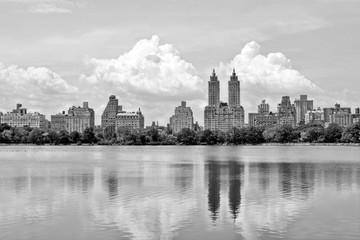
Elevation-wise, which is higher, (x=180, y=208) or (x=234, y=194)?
(x=234, y=194)

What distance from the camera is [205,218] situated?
91.1ft

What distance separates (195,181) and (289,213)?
58.9 feet

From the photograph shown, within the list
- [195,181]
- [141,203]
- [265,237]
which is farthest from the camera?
[195,181]

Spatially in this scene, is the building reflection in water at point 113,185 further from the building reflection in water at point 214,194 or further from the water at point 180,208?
the building reflection in water at point 214,194

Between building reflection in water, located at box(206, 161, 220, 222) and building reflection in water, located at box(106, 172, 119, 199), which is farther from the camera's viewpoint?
building reflection in water, located at box(106, 172, 119, 199)

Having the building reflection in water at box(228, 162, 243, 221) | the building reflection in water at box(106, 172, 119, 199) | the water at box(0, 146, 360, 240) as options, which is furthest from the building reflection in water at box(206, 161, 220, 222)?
the building reflection in water at box(106, 172, 119, 199)

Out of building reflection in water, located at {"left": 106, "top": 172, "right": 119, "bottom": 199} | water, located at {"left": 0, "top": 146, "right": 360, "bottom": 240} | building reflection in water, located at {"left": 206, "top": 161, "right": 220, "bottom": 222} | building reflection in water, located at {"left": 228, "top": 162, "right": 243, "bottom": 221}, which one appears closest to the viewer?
water, located at {"left": 0, "top": 146, "right": 360, "bottom": 240}

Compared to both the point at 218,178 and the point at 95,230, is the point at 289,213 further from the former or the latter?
the point at 218,178

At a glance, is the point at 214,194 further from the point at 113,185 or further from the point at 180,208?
the point at 113,185

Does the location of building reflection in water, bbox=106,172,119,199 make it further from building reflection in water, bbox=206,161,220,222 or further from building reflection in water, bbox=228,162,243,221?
building reflection in water, bbox=228,162,243,221

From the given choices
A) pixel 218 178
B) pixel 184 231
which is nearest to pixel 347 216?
pixel 184 231

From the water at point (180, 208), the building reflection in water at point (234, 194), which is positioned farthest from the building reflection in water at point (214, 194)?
the building reflection in water at point (234, 194)

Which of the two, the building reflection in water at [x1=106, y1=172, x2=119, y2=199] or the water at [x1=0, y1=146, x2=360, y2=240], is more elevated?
the building reflection in water at [x1=106, y1=172, x2=119, y2=199]

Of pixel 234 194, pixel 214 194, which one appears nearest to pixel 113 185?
pixel 214 194
